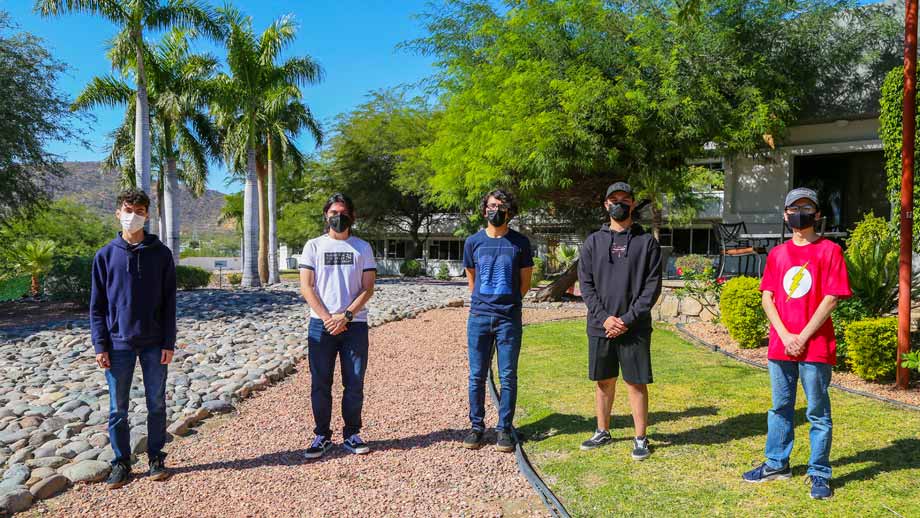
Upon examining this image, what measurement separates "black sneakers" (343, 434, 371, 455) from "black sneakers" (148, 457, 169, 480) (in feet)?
4.15

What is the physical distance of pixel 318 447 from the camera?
14.7ft

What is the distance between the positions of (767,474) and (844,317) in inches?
150

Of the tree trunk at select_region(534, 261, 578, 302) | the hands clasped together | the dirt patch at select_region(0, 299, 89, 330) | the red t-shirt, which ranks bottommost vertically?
the dirt patch at select_region(0, 299, 89, 330)

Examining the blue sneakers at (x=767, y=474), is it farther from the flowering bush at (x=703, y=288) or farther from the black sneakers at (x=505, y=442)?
the flowering bush at (x=703, y=288)

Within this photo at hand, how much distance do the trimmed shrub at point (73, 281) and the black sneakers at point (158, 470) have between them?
11905mm

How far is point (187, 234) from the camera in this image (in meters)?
130

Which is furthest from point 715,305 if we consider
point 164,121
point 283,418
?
point 164,121

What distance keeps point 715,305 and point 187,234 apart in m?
136

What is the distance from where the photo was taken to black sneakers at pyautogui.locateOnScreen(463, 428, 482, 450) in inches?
179

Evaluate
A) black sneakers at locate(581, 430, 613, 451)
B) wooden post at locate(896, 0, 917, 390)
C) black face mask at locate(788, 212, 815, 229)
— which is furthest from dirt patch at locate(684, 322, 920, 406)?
black sneakers at locate(581, 430, 613, 451)

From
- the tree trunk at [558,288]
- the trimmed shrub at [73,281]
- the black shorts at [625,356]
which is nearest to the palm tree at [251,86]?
the trimmed shrub at [73,281]

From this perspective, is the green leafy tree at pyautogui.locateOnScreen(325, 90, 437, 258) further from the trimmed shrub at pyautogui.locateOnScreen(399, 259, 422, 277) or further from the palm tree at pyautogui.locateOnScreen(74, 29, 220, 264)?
the palm tree at pyautogui.locateOnScreen(74, 29, 220, 264)

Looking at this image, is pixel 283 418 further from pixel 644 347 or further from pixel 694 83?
pixel 694 83

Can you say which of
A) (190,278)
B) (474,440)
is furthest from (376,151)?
(474,440)
